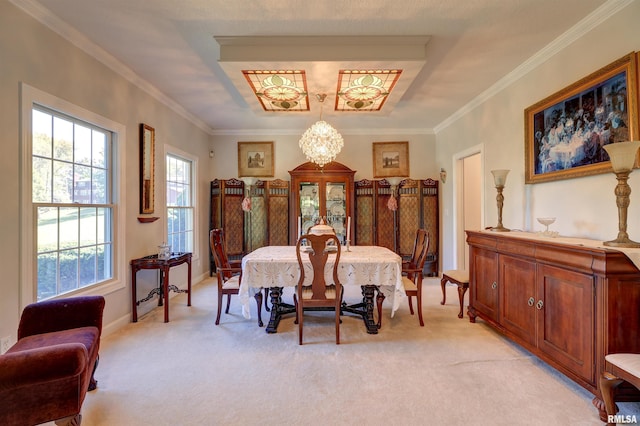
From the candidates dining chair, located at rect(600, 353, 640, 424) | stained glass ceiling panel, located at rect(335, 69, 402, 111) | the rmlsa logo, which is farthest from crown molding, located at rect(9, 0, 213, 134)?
the rmlsa logo

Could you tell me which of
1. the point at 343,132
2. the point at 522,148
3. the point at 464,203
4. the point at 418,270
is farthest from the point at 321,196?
the point at 522,148

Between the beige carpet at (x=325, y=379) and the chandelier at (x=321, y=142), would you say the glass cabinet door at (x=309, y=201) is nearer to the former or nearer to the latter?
the chandelier at (x=321, y=142)

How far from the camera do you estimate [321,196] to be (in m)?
5.12

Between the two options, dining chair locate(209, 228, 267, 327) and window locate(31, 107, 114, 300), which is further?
dining chair locate(209, 228, 267, 327)

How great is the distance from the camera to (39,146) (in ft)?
7.43

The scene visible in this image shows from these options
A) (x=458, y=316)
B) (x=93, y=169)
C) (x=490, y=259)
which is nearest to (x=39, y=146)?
(x=93, y=169)

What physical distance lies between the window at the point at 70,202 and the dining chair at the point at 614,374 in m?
3.79

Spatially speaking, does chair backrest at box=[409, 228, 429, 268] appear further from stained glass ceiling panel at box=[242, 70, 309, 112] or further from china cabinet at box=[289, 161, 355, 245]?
stained glass ceiling panel at box=[242, 70, 309, 112]

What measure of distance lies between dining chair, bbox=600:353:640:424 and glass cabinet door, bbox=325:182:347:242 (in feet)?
12.3

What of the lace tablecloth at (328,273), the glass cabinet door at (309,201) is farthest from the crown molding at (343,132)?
the lace tablecloth at (328,273)

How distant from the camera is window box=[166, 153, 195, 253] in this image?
4203mm

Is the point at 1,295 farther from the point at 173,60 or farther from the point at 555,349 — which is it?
the point at 555,349

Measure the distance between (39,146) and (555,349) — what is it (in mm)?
4099

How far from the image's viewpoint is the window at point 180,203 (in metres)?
4.20
